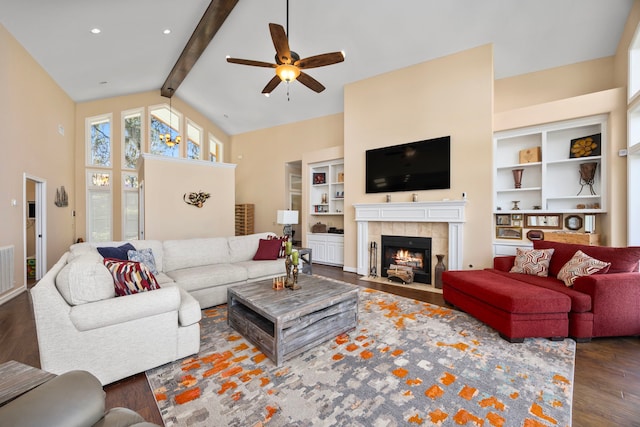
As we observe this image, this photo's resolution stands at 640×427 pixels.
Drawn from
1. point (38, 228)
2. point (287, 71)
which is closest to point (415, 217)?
point (287, 71)

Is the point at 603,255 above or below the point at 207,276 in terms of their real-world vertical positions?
above

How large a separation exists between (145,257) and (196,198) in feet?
9.22

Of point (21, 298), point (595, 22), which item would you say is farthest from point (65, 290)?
point (595, 22)

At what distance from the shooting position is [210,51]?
18.5ft

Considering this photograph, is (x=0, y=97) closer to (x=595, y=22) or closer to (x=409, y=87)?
(x=409, y=87)

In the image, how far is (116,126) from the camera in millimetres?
7605

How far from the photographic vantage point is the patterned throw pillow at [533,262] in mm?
3309

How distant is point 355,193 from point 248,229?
4309 mm

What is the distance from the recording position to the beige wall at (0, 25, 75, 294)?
3992 mm

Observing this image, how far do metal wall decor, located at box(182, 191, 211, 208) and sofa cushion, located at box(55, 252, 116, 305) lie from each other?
394 centimetres

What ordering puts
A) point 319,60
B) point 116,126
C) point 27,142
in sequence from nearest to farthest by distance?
point 319,60 → point 27,142 → point 116,126

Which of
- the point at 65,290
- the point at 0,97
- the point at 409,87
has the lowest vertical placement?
the point at 65,290

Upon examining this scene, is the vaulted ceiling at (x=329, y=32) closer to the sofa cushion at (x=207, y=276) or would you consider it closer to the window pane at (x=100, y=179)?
the window pane at (x=100, y=179)

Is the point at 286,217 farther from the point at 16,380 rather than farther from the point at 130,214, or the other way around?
the point at 130,214
